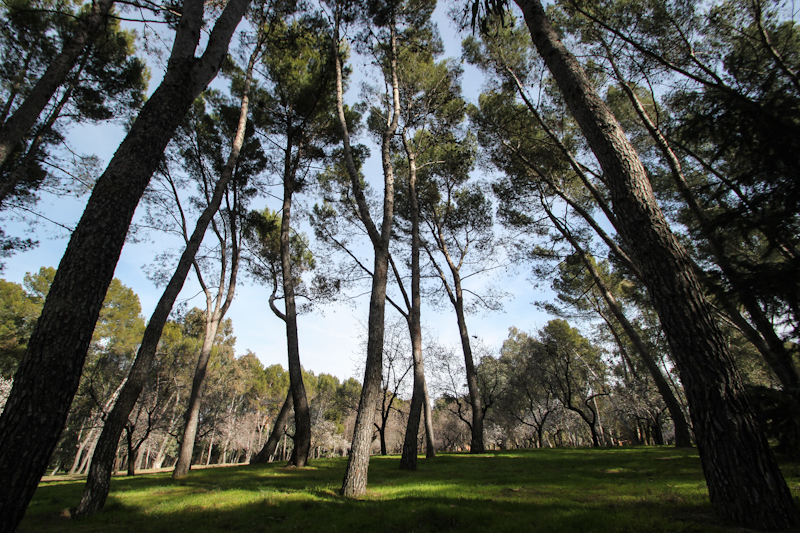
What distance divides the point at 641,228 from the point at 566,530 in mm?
3054

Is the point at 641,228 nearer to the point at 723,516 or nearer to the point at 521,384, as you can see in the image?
the point at 723,516

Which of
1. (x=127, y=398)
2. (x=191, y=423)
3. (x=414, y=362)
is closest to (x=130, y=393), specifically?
(x=127, y=398)

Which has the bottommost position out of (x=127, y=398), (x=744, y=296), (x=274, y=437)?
(x=274, y=437)

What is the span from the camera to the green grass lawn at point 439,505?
10.9 ft

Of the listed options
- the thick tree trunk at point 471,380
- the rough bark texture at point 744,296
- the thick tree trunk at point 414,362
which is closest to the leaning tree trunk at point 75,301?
the rough bark texture at point 744,296

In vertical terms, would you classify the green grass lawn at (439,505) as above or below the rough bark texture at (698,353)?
below

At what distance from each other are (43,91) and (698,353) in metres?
11.4

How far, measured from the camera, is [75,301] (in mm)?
2459

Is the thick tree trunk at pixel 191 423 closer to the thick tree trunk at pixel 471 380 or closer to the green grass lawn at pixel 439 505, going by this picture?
the green grass lawn at pixel 439 505

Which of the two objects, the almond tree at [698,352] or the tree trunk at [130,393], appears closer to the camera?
the almond tree at [698,352]

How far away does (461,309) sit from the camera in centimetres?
1409

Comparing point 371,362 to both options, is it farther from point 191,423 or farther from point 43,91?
point 43,91

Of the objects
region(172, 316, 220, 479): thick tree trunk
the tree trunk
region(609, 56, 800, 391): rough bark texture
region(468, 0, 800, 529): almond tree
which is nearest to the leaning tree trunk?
the tree trunk

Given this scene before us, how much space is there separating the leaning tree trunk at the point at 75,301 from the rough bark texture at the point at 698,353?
4782mm
